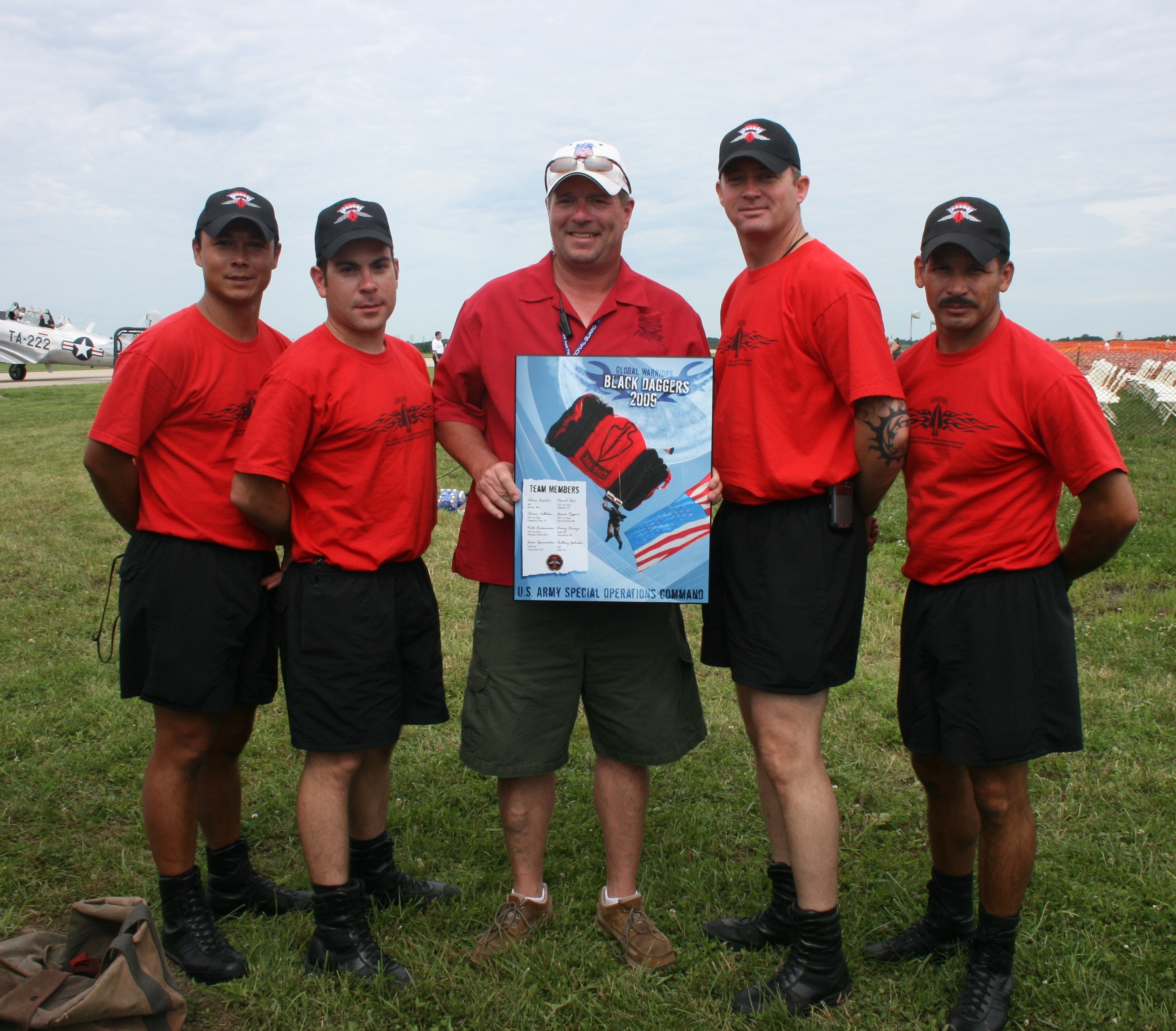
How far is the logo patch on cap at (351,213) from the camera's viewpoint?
3150mm

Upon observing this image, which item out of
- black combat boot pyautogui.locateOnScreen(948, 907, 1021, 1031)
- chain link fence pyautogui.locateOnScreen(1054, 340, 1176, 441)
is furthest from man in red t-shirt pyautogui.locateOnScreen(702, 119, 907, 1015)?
chain link fence pyautogui.locateOnScreen(1054, 340, 1176, 441)

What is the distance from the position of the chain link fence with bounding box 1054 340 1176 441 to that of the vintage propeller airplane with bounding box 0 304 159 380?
35097 mm

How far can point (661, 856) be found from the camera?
3.89m

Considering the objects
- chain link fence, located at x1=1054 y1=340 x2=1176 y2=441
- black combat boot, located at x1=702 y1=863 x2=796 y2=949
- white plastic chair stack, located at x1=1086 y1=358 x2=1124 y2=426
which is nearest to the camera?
black combat boot, located at x1=702 y1=863 x2=796 y2=949

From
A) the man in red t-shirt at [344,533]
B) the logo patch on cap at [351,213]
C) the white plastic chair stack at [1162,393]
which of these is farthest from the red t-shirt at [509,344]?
the white plastic chair stack at [1162,393]

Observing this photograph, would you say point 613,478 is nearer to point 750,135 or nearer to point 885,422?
point 885,422

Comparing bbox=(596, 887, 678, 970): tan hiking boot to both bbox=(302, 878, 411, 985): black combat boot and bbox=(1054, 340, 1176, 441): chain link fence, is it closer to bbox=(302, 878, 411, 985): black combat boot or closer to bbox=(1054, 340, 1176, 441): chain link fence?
bbox=(302, 878, 411, 985): black combat boot

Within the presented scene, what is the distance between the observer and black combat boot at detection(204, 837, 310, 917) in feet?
11.5

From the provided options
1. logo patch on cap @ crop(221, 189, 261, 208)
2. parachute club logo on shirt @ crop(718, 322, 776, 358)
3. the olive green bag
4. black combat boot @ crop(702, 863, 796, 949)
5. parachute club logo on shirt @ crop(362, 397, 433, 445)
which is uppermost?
logo patch on cap @ crop(221, 189, 261, 208)

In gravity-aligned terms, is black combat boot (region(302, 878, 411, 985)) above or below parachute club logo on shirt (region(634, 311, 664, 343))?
below

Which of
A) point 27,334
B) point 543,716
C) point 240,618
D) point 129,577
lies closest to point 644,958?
point 543,716

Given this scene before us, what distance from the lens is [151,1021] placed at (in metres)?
2.62

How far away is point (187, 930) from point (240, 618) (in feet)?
3.48

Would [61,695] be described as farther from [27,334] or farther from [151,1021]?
[27,334]
